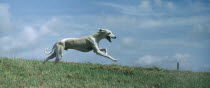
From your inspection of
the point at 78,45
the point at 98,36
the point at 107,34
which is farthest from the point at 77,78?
the point at 107,34

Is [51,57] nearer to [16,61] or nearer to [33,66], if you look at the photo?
[33,66]

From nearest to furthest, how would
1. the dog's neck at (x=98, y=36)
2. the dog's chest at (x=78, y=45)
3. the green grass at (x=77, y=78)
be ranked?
the green grass at (x=77, y=78), the dog's chest at (x=78, y=45), the dog's neck at (x=98, y=36)

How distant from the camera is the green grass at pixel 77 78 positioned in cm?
1237

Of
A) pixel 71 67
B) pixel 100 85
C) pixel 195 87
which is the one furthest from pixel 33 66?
pixel 195 87

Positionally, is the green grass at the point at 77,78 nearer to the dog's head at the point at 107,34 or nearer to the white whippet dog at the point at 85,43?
the white whippet dog at the point at 85,43

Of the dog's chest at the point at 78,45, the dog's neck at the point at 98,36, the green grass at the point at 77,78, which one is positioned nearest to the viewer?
the green grass at the point at 77,78

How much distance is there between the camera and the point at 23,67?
1616 centimetres

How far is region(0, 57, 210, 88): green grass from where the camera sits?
12.4 m

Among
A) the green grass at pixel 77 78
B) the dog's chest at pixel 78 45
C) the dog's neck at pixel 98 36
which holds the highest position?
the dog's neck at pixel 98 36

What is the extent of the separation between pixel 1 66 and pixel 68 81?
181 inches

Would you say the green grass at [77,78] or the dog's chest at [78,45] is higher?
the dog's chest at [78,45]

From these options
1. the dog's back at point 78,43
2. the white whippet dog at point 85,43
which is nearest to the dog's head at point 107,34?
the white whippet dog at point 85,43

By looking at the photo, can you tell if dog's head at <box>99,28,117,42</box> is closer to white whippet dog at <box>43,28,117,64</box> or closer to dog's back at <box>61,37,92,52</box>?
white whippet dog at <box>43,28,117,64</box>

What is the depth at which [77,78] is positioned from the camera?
13898mm
